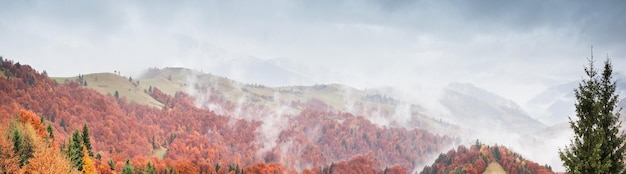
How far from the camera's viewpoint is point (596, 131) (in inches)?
1260

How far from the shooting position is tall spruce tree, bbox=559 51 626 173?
3180cm

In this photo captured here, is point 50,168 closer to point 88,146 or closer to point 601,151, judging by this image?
point 88,146

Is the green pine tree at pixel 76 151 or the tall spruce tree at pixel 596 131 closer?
the tall spruce tree at pixel 596 131

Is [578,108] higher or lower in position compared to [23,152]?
higher

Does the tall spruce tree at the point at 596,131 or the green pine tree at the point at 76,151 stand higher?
the tall spruce tree at the point at 596,131

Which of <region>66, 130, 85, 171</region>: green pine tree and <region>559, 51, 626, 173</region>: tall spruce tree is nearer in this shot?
<region>559, 51, 626, 173</region>: tall spruce tree

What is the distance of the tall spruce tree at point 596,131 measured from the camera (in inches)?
1252

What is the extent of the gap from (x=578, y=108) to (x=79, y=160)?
90.3m

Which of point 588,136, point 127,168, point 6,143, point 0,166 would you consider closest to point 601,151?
point 588,136

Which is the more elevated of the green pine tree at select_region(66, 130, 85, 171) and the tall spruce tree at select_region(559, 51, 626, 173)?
the tall spruce tree at select_region(559, 51, 626, 173)

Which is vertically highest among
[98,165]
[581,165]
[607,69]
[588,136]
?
[607,69]

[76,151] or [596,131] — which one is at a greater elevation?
[596,131]

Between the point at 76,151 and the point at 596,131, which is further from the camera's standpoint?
the point at 76,151

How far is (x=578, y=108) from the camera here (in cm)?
3325
